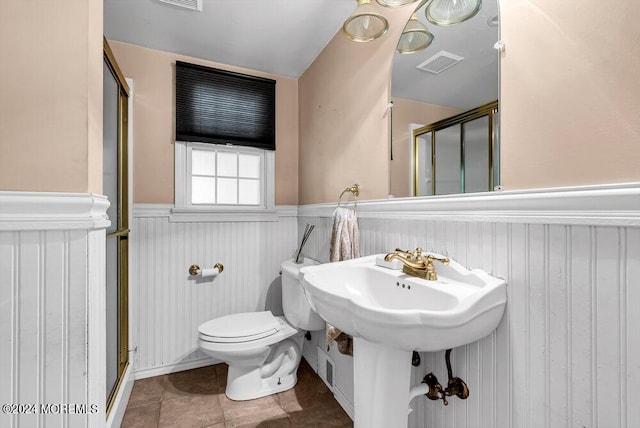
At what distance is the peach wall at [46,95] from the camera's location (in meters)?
0.82

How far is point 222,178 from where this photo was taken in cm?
236

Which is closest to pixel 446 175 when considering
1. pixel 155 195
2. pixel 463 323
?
pixel 463 323

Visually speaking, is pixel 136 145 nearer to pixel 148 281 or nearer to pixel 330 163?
pixel 148 281

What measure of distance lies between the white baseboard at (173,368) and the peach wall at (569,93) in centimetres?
221

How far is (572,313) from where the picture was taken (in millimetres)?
719

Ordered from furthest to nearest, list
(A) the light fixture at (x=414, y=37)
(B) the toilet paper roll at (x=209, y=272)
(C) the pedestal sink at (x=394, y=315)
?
1. (B) the toilet paper roll at (x=209, y=272)
2. (A) the light fixture at (x=414, y=37)
3. (C) the pedestal sink at (x=394, y=315)

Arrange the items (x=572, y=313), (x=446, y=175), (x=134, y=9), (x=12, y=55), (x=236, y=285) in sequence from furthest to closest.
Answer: (x=236, y=285) < (x=134, y=9) < (x=446, y=175) < (x=12, y=55) < (x=572, y=313)

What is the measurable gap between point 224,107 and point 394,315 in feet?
6.74

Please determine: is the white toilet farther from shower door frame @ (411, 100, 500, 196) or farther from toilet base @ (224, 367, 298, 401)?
shower door frame @ (411, 100, 500, 196)

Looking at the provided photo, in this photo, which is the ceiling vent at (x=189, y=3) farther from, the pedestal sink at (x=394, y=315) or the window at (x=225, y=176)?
the pedestal sink at (x=394, y=315)

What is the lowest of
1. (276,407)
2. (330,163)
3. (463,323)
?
(276,407)

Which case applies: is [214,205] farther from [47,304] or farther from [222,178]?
[47,304]

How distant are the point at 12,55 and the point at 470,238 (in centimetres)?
143

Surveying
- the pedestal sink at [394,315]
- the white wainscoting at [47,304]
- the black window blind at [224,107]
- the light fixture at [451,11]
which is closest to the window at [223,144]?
the black window blind at [224,107]
